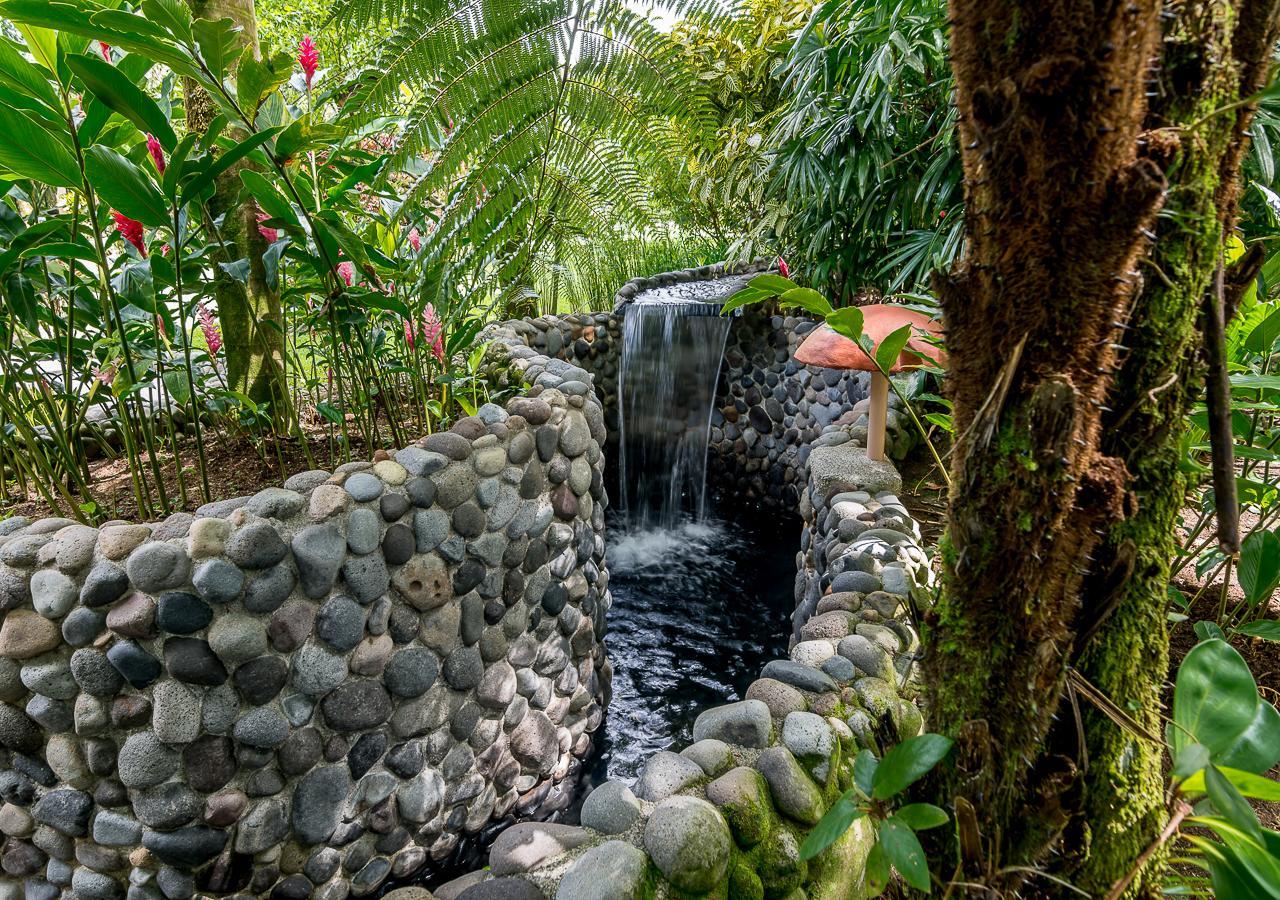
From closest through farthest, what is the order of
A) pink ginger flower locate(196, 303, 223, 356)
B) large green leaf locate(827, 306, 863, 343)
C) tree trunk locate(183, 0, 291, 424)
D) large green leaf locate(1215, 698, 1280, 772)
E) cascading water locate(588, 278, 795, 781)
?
large green leaf locate(1215, 698, 1280, 772), large green leaf locate(827, 306, 863, 343), tree trunk locate(183, 0, 291, 424), pink ginger flower locate(196, 303, 223, 356), cascading water locate(588, 278, 795, 781)

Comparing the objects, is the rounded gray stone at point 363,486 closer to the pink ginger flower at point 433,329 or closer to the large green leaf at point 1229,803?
the pink ginger flower at point 433,329

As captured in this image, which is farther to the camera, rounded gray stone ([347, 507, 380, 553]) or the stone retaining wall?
rounded gray stone ([347, 507, 380, 553])

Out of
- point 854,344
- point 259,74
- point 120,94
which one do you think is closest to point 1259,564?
point 854,344

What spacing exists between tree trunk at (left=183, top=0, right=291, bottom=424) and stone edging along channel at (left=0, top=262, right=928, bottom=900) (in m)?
0.70

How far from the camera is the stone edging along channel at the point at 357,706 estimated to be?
112 cm

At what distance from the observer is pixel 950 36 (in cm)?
54

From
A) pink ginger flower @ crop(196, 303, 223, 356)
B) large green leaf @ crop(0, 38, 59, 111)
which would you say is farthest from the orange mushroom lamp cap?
large green leaf @ crop(0, 38, 59, 111)

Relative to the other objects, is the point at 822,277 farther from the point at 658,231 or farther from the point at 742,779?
the point at 742,779

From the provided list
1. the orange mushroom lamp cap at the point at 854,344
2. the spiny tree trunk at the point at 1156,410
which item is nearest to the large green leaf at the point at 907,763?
the spiny tree trunk at the point at 1156,410

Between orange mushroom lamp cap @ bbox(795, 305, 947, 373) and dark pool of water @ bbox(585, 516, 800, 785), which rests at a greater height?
orange mushroom lamp cap @ bbox(795, 305, 947, 373)

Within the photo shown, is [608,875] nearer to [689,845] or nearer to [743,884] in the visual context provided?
[689,845]

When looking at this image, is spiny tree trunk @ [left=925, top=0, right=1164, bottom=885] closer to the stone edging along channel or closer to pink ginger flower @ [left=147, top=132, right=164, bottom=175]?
the stone edging along channel

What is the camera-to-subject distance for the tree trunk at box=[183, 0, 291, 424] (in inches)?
72.5

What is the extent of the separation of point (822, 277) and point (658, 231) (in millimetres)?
1907
